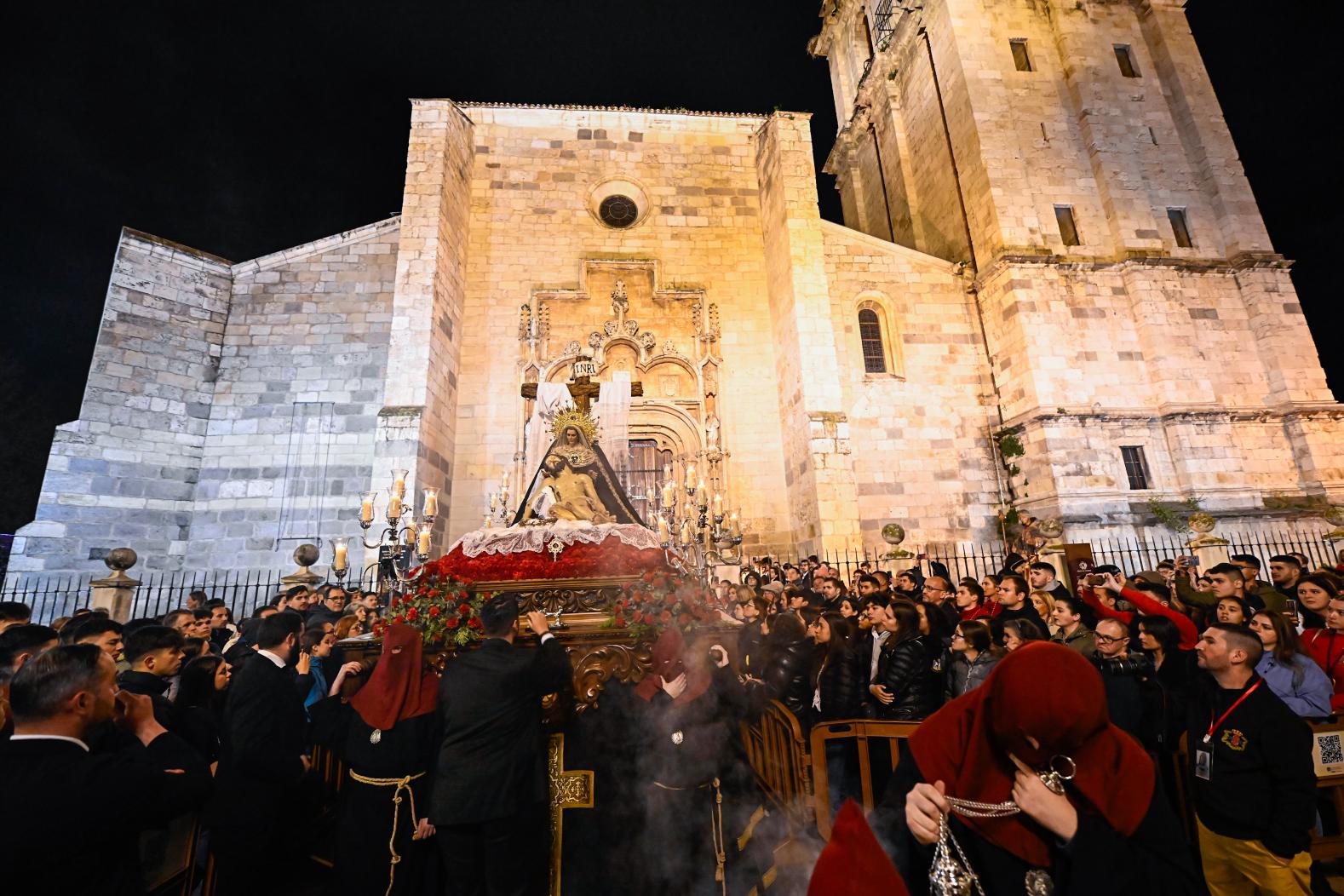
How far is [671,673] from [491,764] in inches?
48.5

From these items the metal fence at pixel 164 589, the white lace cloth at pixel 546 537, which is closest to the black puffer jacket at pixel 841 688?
the white lace cloth at pixel 546 537

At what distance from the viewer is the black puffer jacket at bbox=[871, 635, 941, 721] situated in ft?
13.3

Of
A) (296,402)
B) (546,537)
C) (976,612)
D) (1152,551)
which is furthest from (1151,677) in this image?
(296,402)

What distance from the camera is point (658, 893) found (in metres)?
3.68

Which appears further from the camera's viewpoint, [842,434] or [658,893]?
[842,434]

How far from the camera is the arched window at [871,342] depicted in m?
15.0

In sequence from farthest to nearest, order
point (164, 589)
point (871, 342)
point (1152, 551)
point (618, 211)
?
point (618, 211), point (871, 342), point (1152, 551), point (164, 589)

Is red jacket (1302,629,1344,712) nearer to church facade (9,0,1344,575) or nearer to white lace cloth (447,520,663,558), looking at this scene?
white lace cloth (447,520,663,558)

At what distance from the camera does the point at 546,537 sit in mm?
5559

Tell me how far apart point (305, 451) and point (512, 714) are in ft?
39.7

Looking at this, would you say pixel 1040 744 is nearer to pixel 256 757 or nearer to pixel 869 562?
pixel 256 757

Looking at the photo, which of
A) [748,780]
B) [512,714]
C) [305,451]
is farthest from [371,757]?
[305,451]

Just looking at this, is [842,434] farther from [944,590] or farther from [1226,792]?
[1226,792]

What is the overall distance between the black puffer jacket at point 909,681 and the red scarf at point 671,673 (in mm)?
1300
